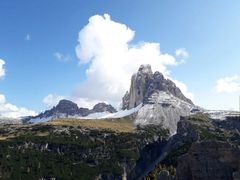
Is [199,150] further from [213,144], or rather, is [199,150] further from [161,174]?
[161,174]

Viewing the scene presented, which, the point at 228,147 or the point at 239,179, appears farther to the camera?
the point at 228,147

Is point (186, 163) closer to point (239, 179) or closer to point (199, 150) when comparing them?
point (199, 150)

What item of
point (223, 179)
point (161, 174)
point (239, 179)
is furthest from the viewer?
point (161, 174)

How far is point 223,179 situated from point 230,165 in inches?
147

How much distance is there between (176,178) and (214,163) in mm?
11679

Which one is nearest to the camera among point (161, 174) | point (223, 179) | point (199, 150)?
point (223, 179)

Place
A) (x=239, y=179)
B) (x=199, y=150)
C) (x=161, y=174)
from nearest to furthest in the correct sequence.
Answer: (x=239, y=179) → (x=199, y=150) → (x=161, y=174)

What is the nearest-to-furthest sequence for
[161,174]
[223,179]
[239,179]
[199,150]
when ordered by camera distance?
[239,179] < [223,179] < [199,150] < [161,174]

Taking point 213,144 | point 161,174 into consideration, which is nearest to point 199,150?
point 213,144

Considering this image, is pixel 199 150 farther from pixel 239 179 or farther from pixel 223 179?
pixel 239 179

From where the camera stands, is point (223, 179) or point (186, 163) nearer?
point (223, 179)

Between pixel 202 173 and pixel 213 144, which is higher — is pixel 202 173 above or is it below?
below

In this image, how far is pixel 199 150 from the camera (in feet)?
320

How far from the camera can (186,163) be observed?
98938mm
